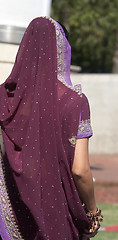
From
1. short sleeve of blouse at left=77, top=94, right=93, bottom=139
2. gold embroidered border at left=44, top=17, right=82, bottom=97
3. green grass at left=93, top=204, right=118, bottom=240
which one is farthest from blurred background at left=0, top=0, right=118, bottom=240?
short sleeve of blouse at left=77, top=94, right=93, bottom=139

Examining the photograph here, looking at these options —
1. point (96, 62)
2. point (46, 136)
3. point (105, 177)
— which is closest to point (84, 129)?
point (46, 136)

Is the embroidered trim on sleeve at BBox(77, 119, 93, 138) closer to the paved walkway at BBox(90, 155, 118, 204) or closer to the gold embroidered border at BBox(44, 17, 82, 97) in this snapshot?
the gold embroidered border at BBox(44, 17, 82, 97)

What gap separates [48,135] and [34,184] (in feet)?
0.80

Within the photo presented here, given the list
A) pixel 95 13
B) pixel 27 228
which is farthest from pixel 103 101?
pixel 95 13

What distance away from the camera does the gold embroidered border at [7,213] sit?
296 cm

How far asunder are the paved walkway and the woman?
18.6ft

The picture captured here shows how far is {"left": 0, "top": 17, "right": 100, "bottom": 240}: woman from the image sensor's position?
2830 mm

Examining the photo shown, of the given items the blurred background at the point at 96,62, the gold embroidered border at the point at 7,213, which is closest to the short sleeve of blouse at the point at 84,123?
the gold embroidered border at the point at 7,213

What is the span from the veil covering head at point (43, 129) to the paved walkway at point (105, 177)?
5.69m

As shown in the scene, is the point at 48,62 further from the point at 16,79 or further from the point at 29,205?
the point at 29,205

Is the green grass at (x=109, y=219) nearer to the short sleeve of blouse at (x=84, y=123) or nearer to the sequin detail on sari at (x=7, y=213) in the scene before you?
the sequin detail on sari at (x=7, y=213)

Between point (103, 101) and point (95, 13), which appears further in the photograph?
point (95, 13)

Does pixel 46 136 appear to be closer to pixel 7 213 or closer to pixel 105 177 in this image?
pixel 7 213

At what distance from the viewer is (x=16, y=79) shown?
2.93 m
